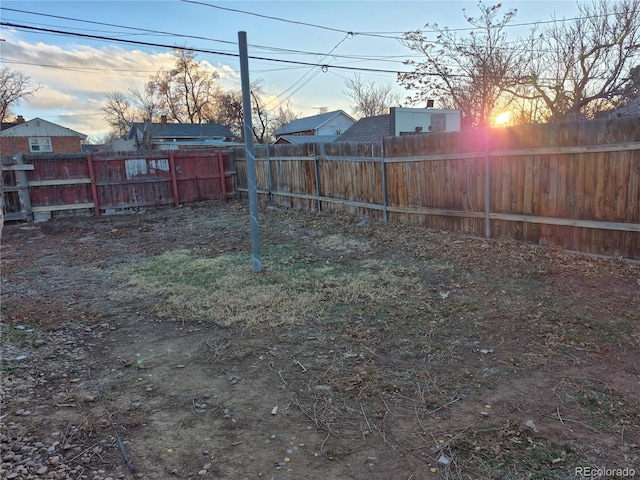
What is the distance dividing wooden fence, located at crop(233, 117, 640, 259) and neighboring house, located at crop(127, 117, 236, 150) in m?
24.5

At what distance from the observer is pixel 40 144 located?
32344mm

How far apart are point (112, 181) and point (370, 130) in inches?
423

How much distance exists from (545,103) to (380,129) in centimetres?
661

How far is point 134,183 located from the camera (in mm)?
12914

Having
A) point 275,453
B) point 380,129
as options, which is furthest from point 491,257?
point 380,129

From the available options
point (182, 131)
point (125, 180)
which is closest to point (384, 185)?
point (125, 180)

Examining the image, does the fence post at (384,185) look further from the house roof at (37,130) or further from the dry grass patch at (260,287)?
the house roof at (37,130)

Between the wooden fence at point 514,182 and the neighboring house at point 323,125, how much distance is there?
21734 mm

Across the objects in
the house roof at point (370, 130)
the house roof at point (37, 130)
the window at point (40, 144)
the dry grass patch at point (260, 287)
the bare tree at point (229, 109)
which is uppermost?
the bare tree at point (229, 109)

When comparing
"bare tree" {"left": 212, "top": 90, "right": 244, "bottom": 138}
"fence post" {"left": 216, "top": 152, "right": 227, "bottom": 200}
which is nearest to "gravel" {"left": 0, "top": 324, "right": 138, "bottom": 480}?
"fence post" {"left": 216, "top": 152, "right": 227, "bottom": 200}

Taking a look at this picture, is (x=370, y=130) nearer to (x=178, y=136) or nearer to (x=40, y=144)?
(x=178, y=136)

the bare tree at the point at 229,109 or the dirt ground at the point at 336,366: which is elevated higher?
the bare tree at the point at 229,109

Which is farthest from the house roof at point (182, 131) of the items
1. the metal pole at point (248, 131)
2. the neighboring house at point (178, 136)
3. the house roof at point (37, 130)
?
the metal pole at point (248, 131)

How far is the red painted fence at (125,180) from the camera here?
11.6m
